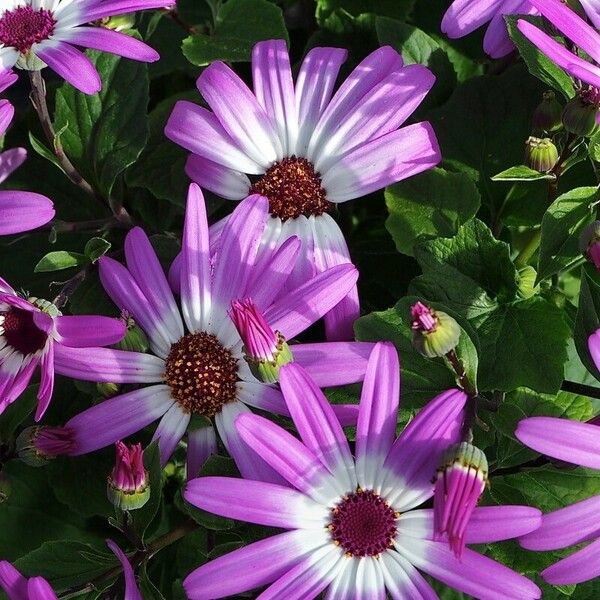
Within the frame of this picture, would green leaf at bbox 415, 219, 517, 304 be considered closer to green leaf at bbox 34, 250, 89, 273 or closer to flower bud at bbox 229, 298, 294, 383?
flower bud at bbox 229, 298, 294, 383

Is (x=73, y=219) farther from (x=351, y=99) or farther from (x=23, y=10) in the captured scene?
(x=351, y=99)

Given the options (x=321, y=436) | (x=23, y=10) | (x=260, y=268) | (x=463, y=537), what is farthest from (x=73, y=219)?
(x=463, y=537)

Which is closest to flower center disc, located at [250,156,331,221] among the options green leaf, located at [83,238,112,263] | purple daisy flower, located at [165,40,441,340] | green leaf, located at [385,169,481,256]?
Answer: purple daisy flower, located at [165,40,441,340]

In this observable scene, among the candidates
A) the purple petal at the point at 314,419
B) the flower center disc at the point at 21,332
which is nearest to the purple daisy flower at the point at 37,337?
the flower center disc at the point at 21,332

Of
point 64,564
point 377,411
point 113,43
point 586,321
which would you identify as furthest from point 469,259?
point 64,564

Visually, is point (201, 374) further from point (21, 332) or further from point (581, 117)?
point (581, 117)

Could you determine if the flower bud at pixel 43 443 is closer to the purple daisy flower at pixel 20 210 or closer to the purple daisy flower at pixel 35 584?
the purple daisy flower at pixel 35 584
